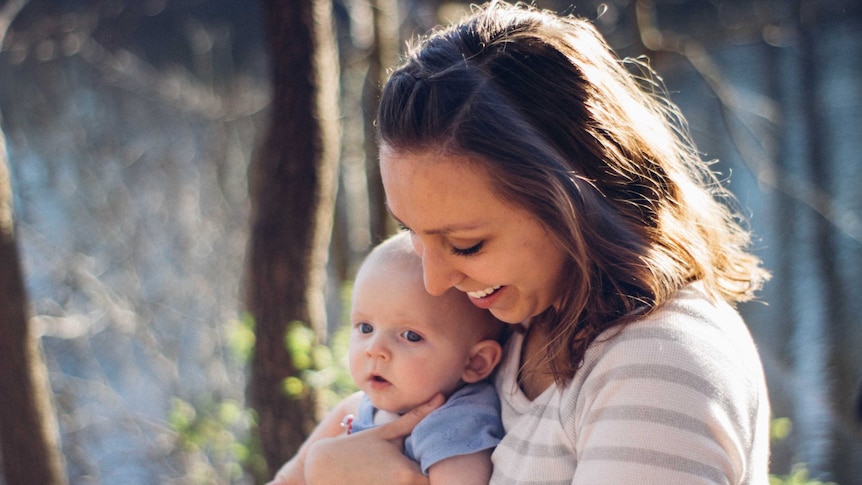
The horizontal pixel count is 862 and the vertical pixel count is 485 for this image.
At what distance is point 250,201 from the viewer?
4281mm

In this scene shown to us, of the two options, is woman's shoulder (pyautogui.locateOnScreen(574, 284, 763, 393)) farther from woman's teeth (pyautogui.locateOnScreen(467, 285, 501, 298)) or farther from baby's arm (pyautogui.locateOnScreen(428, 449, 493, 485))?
baby's arm (pyautogui.locateOnScreen(428, 449, 493, 485))

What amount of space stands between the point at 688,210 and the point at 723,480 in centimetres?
53

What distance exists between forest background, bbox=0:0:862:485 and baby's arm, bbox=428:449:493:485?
1.17 meters

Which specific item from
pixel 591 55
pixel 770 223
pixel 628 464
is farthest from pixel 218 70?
pixel 628 464

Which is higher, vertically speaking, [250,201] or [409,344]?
[250,201]

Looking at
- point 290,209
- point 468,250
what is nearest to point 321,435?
point 468,250

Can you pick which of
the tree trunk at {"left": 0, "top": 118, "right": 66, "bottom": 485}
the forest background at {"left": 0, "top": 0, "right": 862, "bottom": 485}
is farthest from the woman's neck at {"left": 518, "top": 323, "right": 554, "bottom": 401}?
the tree trunk at {"left": 0, "top": 118, "right": 66, "bottom": 485}

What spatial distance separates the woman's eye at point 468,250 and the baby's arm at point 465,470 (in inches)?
16.3

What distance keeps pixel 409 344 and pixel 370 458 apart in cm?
24

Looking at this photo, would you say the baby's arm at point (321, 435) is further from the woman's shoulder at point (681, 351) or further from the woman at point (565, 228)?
the woman's shoulder at point (681, 351)

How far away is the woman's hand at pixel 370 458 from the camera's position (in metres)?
1.56

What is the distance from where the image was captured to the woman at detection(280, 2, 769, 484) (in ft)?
3.81

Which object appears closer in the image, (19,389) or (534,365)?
(534,365)

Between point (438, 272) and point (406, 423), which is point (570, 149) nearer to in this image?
point (438, 272)
